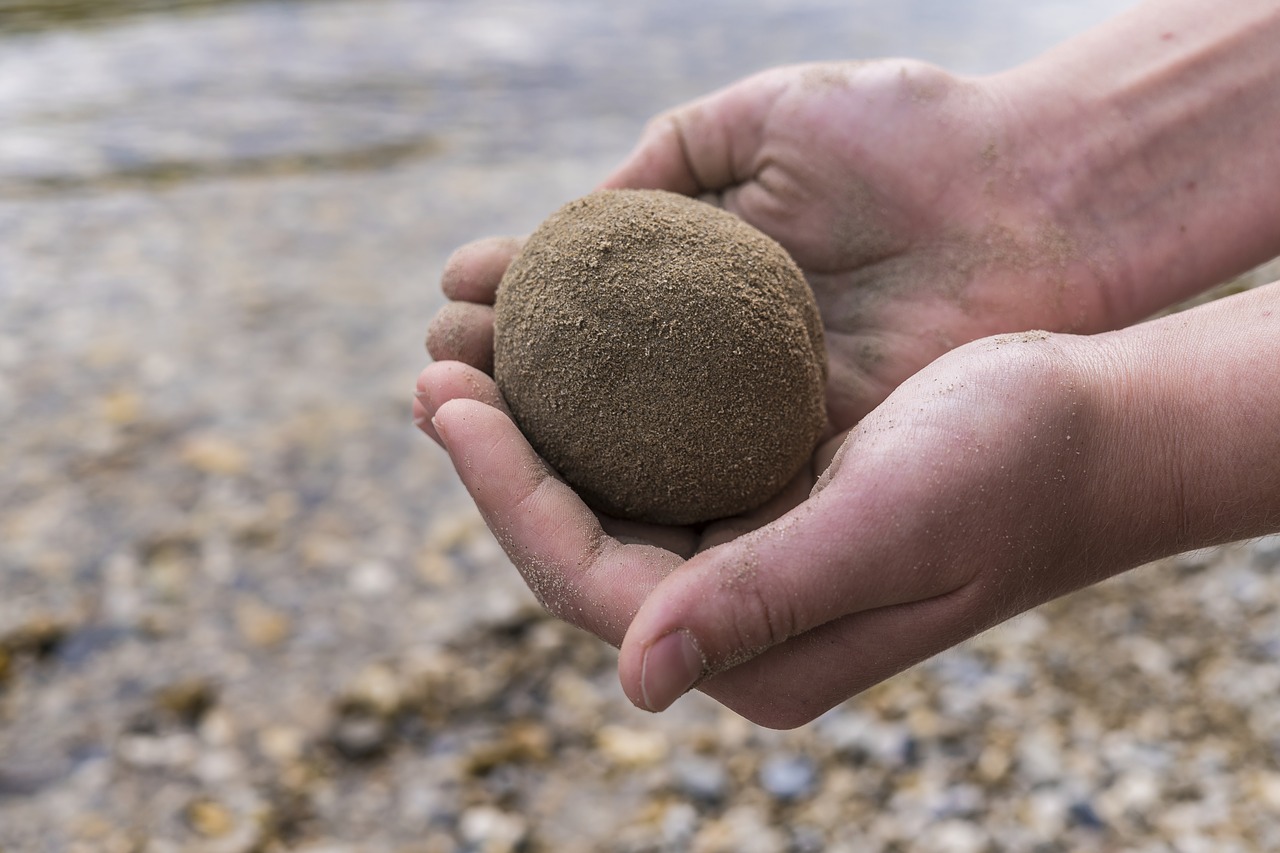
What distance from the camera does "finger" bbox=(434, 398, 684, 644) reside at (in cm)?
164

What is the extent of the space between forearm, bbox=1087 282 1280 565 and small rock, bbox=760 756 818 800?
1365 millimetres

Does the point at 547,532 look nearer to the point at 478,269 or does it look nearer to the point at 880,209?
the point at 478,269

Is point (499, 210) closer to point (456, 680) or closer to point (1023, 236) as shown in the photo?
point (456, 680)

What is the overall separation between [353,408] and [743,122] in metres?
2.50

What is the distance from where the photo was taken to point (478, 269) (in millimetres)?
2312

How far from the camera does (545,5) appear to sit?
9.27 meters

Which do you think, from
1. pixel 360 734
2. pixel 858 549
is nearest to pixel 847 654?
pixel 858 549

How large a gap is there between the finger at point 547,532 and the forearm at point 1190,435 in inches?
29.5

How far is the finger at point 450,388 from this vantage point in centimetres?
195

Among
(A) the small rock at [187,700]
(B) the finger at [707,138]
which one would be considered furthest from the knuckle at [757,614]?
(A) the small rock at [187,700]

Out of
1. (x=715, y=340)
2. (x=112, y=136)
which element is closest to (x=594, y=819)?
(x=715, y=340)

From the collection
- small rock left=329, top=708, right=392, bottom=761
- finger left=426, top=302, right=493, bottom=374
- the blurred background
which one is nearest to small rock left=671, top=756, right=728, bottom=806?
the blurred background

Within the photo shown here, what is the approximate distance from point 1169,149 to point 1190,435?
1169 mm

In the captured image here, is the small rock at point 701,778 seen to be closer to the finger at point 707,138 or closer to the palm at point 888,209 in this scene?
the palm at point 888,209
